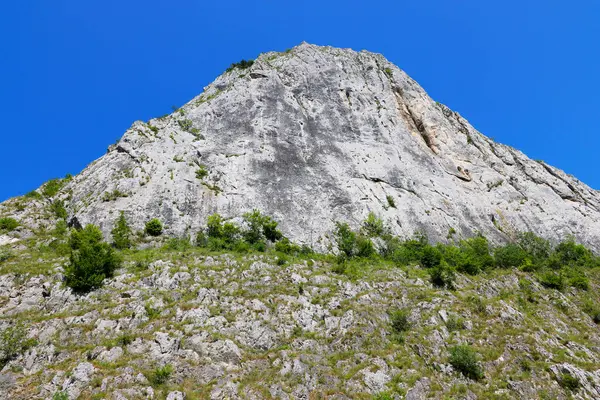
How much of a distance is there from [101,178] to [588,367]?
3886 cm

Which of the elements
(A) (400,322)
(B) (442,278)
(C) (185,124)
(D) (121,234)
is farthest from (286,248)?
(C) (185,124)

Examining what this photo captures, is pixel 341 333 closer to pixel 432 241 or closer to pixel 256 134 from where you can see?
pixel 432 241

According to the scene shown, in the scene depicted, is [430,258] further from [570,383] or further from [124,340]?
[124,340]

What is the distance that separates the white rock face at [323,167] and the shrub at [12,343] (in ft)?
39.1

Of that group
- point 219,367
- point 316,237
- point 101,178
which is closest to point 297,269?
point 316,237

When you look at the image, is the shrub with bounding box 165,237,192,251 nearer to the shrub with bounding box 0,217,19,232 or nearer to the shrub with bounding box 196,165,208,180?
the shrub with bounding box 196,165,208,180

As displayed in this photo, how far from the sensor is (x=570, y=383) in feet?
67.7

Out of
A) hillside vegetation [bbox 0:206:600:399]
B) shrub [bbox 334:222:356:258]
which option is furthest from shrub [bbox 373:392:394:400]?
shrub [bbox 334:222:356:258]

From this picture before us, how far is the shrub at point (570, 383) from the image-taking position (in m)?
20.5

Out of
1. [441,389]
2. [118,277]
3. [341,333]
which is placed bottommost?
[441,389]

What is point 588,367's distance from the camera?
2191 cm

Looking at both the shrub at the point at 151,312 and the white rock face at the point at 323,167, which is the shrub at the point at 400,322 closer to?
the white rock face at the point at 323,167

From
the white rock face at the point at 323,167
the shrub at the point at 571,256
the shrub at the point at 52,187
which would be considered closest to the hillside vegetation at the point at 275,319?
the shrub at the point at 571,256

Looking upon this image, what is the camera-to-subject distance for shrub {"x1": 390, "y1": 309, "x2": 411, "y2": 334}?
80.1ft
